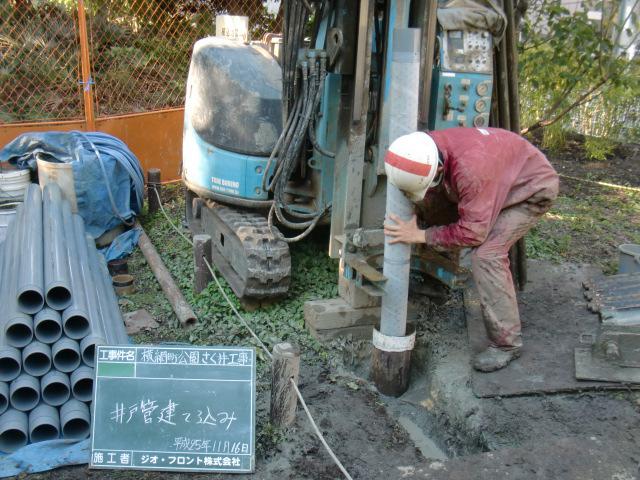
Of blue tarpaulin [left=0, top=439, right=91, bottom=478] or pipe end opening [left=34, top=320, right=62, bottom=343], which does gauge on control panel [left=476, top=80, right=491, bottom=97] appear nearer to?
pipe end opening [left=34, top=320, right=62, bottom=343]

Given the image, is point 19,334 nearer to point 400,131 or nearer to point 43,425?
point 43,425

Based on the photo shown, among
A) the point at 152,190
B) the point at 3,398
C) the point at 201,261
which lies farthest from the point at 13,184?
the point at 3,398

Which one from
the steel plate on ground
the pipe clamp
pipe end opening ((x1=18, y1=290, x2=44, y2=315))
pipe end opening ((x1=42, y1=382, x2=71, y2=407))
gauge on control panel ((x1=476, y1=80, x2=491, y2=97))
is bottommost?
pipe end opening ((x1=42, y1=382, x2=71, y2=407))

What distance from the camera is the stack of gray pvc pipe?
12.2 ft

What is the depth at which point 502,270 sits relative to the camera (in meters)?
4.20

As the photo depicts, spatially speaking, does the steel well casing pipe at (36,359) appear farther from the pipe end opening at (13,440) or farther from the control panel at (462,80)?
the control panel at (462,80)

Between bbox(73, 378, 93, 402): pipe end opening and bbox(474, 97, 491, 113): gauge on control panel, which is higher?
bbox(474, 97, 491, 113): gauge on control panel

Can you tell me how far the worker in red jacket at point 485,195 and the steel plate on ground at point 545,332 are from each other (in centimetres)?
15

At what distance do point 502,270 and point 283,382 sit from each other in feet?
5.16

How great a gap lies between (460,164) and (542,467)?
5.70 feet

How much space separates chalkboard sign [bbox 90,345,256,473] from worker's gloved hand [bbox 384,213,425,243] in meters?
1.14

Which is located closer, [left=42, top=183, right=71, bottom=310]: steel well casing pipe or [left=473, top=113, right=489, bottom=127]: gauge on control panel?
[left=42, top=183, right=71, bottom=310]: steel well casing pipe

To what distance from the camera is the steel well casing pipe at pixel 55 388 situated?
3.82 meters

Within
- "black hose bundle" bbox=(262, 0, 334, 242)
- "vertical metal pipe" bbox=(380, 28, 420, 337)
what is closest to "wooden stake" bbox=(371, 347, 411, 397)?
"vertical metal pipe" bbox=(380, 28, 420, 337)
